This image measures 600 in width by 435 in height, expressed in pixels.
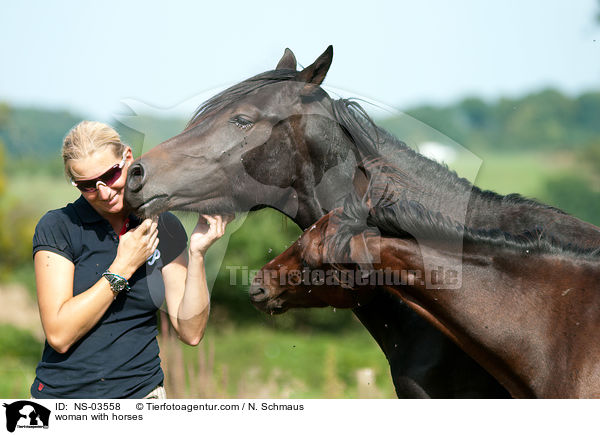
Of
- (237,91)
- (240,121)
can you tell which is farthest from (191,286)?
(237,91)

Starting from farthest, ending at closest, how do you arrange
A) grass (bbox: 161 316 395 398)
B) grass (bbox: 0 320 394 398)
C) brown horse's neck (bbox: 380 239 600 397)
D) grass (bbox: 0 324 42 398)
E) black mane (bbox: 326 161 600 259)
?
grass (bbox: 0 324 42 398) < grass (bbox: 0 320 394 398) < grass (bbox: 161 316 395 398) < black mane (bbox: 326 161 600 259) < brown horse's neck (bbox: 380 239 600 397)

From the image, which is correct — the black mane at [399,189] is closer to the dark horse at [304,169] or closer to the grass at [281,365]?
the dark horse at [304,169]

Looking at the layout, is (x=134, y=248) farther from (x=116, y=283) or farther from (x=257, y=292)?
(x=257, y=292)

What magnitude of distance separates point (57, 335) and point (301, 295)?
4.34ft

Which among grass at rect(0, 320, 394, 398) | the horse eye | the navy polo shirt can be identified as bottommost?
grass at rect(0, 320, 394, 398)

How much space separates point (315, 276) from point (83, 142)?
1365 mm

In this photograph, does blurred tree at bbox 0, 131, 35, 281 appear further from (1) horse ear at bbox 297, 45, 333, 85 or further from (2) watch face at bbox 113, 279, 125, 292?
(2) watch face at bbox 113, 279, 125, 292

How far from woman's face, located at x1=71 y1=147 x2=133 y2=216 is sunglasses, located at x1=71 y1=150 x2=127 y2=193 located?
14 mm

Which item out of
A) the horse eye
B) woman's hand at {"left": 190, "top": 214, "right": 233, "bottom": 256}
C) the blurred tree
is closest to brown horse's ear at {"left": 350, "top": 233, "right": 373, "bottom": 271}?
woman's hand at {"left": 190, "top": 214, "right": 233, "bottom": 256}

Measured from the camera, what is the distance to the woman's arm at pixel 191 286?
3.29 metres

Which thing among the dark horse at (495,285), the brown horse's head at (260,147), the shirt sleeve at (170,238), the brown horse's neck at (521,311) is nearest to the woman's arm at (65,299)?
the shirt sleeve at (170,238)

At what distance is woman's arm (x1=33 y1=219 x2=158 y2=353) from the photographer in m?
2.86
